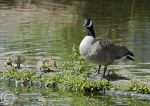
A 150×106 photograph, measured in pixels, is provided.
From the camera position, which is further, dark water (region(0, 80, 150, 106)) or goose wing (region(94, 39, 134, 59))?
goose wing (region(94, 39, 134, 59))

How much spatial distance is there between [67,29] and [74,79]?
1429cm

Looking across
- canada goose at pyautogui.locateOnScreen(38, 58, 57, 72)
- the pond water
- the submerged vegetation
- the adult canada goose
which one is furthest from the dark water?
canada goose at pyautogui.locateOnScreen(38, 58, 57, 72)

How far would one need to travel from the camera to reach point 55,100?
12547mm

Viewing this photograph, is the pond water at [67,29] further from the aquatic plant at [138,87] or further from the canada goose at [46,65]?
the canada goose at [46,65]

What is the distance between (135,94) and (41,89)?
2.27m

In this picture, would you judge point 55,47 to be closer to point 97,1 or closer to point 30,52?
point 30,52

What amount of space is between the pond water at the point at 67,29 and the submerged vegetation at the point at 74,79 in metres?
0.41

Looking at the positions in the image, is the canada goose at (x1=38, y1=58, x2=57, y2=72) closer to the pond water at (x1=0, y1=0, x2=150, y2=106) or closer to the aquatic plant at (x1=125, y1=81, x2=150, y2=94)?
the pond water at (x1=0, y1=0, x2=150, y2=106)

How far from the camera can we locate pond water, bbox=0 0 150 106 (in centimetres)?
1658

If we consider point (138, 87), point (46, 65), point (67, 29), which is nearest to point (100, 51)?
point (138, 87)

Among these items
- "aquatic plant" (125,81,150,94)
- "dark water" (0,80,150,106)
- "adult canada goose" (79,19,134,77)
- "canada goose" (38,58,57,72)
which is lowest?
"dark water" (0,80,150,106)

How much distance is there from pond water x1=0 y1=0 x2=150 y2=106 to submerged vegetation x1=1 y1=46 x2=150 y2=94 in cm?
41

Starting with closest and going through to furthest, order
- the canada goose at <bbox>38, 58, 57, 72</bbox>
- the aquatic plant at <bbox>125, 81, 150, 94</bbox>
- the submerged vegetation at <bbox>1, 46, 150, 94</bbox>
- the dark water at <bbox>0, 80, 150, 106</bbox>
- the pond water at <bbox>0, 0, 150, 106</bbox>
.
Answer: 1. the dark water at <bbox>0, 80, 150, 106</bbox>
2. the aquatic plant at <bbox>125, 81, 150, 94</bbox>
3. the submerged vegetation at <bbox>1, 46, 150, 94</bbox>
4. the canada goose at <bbox>38, 58, 57, 72</bbox>
5. the pond water at <bbox>0, 0, 150, 106</bbox>

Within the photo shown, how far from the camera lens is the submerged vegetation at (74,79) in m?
13.3
